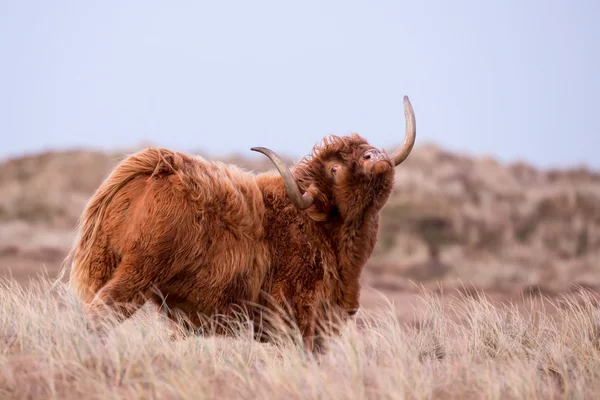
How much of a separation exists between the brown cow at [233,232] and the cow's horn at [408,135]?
0.04 feet

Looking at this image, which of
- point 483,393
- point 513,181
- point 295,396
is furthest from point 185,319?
point 513,181

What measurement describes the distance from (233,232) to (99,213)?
0.98 meters

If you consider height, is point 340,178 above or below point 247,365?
above

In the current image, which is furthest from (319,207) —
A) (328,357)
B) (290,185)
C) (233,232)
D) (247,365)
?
(247,365)

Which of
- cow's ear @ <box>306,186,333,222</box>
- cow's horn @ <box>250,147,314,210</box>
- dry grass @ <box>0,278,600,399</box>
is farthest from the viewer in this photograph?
cow's ear @ <box>306,186,333,222</box>

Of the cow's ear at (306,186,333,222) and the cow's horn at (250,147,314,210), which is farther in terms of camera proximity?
the cow's ear at (306,186,333,222)

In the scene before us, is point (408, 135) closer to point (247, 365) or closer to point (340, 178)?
point (340, 178)

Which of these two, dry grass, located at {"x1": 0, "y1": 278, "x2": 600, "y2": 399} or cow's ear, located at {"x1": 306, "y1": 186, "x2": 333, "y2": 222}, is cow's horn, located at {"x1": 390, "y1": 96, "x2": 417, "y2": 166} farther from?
dry grass, located at {"x1": 0, "y1": 278, "x2": 600, "y2": 399}

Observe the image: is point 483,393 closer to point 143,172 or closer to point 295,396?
point 295,396

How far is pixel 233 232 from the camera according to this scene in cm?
571

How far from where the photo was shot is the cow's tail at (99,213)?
5406mm

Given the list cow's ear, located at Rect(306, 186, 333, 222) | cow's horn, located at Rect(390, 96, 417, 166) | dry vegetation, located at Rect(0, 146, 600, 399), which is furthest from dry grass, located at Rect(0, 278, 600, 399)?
cow's horn, located at Rect(390, 96, 417, 166)

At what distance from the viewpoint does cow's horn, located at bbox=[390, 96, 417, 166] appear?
656cm

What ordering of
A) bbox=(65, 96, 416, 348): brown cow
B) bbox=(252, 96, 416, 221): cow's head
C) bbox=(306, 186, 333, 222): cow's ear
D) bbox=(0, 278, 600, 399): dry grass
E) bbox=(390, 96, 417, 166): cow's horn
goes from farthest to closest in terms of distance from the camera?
bbox=(390, 96, 417, 166): cow's horn → bbox=(306, 186, 333, 222): cow's ear → bbox=(252, 96, 416, 221): cow's head → bbox=(65, 96, 416, 348): brown cow → bbox=(0, 278, 600, 399): dry grass
